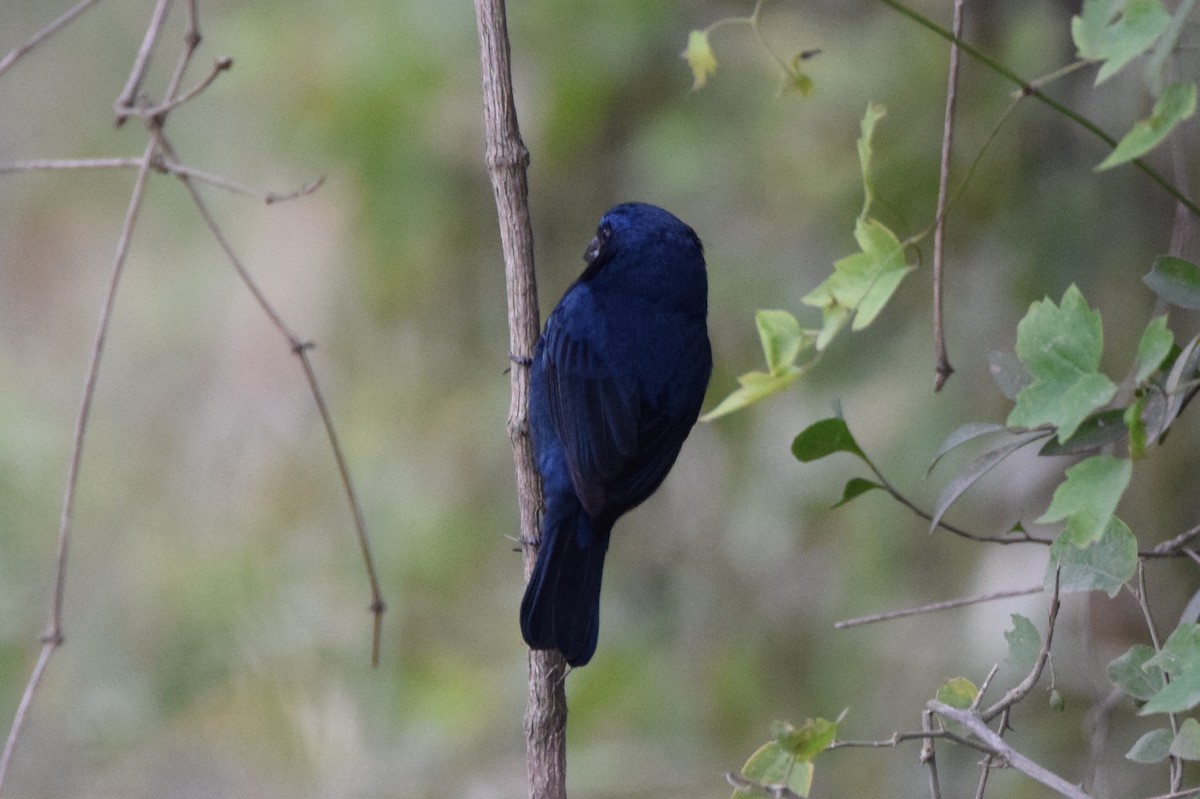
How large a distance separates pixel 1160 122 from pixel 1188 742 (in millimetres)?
755

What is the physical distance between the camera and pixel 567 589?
2.82 metres

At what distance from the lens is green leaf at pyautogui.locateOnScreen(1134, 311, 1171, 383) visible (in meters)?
1.33

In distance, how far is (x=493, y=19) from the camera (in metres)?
2.22

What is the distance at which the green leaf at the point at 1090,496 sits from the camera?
1.33 m

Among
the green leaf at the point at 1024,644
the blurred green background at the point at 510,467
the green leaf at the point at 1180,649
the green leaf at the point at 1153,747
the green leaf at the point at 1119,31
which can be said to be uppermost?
the green leaf at the point at 1119,31

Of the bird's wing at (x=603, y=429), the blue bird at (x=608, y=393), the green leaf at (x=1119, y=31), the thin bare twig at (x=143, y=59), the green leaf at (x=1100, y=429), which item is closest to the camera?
the green leaf at (x=1119, y=31)

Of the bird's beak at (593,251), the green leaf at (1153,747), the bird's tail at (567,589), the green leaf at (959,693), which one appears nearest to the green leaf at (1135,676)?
the green leaf at (1153,747)

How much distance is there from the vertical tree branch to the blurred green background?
3.64ft

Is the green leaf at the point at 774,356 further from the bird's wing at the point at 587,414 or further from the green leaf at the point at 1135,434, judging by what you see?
the bird's wing at the point at 587,414

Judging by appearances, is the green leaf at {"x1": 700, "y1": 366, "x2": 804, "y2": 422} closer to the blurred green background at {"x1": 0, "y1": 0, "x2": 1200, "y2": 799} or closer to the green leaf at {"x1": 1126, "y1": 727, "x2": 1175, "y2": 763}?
the green leaf at {"x1": 1126, "y1": 727, "x2": 1175, "y2": 763}

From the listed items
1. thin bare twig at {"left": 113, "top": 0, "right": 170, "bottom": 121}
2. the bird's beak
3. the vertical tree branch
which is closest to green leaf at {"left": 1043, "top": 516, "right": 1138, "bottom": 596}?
the vertical tree branch

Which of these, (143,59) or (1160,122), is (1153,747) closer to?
(1160,122)

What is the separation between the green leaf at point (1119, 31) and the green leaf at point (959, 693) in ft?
2.79

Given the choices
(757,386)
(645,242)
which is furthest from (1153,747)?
(645,242)
